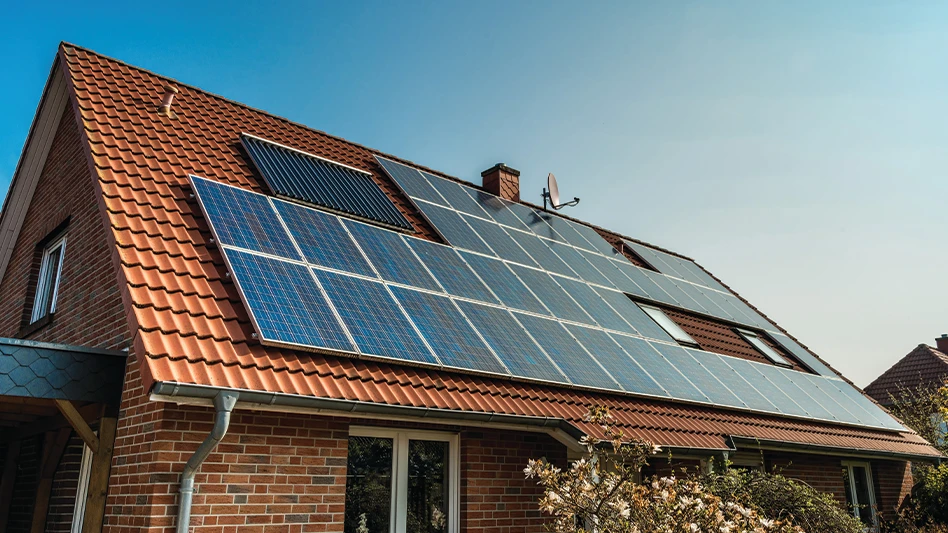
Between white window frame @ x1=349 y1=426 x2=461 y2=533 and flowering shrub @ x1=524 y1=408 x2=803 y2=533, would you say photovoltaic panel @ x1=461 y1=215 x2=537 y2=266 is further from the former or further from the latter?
flowering shrub @ x1=524 y1=408 x2=803 y2=533

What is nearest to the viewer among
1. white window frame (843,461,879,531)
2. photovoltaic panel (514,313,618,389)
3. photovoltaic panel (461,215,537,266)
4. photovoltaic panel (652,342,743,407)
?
photovoltaic panel (514,313,618,389)

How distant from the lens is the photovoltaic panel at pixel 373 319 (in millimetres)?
6938

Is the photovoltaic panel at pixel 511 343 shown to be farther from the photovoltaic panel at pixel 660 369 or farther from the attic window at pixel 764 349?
the attic window at pixel 764 349

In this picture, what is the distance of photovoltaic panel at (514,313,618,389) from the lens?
8.70 m

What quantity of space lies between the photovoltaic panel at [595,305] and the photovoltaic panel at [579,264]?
21.8 inches

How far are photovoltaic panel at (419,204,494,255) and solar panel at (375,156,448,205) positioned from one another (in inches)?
13.6

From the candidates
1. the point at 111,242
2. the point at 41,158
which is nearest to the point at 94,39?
the point at 41,158

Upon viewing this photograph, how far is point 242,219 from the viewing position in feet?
24.8

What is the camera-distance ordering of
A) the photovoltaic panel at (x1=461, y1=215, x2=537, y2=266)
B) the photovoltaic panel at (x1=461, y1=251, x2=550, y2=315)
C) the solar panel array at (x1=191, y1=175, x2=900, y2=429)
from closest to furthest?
the solar panel array at (x1=191, y1=175, x2=900, y2=429), the photovoltaic panel at (x1=461, y1=251, x2=550, y2=315), the photovoltaic panel at (x1=461, y1=215, x2=537, y2=266)

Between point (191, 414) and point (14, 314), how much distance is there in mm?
5985

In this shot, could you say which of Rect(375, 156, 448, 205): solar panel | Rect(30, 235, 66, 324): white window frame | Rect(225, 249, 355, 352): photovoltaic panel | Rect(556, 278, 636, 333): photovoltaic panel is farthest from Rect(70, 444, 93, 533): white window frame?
Rect(556, 278, 636, 333): photovoltaic panel

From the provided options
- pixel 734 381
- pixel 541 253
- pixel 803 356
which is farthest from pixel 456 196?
pixel 803 356

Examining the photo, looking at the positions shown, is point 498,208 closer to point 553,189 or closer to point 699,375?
point 553,189

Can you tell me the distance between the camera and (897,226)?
13586 millimetres
